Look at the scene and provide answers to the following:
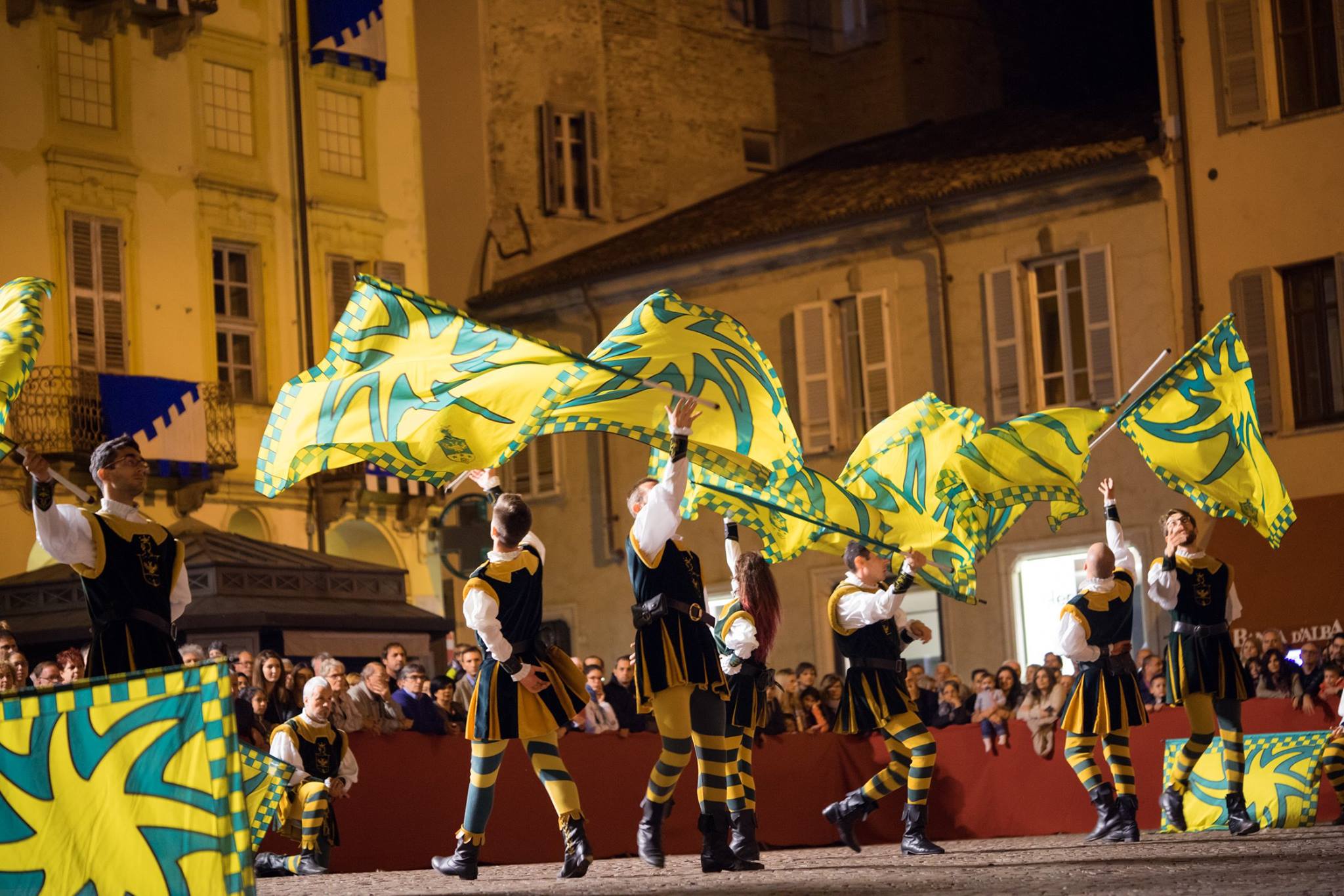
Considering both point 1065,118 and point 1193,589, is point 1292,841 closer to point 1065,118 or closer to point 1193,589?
point 1193,589

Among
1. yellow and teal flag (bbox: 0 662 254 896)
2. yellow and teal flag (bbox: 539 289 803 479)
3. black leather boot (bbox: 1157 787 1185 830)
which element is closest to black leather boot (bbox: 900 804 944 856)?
black leather boot (bbox: 1157 787 1185 830)

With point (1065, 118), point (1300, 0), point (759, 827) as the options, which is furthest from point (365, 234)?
point (759, 827)

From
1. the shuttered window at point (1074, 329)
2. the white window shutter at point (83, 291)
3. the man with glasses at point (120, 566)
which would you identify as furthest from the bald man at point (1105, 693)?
the white window shutter at point (83, 291)

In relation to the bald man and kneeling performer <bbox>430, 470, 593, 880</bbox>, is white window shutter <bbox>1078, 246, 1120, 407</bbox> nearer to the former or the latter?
the bald man

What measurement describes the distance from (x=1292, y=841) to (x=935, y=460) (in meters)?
3.69

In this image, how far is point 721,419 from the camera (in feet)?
36.6

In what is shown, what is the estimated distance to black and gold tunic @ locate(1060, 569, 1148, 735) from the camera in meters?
13.2

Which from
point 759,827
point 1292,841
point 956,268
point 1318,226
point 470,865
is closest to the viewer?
point 470,865

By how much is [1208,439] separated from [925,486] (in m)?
1.95

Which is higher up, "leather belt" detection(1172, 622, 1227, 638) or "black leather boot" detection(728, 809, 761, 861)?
"leather belt" detection(1172, 622, 1227, 638)

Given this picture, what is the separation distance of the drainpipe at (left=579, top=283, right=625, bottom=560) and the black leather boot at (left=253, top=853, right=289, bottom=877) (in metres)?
17.6

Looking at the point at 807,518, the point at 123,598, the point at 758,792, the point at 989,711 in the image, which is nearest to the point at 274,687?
the point at 758,792

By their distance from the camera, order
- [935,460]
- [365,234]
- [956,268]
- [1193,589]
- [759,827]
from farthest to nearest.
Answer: [365,234] < [956,268] < [759,827] < [935,460] < [1193,589]

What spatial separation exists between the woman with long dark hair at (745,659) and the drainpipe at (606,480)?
1797cm
